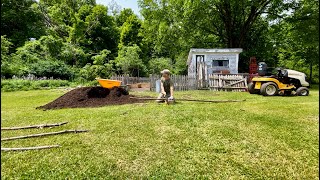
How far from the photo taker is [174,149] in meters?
3.24

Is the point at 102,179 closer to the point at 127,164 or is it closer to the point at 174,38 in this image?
the point at 127,164

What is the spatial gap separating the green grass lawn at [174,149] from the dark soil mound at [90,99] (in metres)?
1.92

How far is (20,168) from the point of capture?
267 centimetres

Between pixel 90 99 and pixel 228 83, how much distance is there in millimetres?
8495

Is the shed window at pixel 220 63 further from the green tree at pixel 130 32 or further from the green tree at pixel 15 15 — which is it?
the green tree at pixel 15 15

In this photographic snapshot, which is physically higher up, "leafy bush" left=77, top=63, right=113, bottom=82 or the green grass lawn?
"leafy bush" left=77, top=63, right=113, bottom=82

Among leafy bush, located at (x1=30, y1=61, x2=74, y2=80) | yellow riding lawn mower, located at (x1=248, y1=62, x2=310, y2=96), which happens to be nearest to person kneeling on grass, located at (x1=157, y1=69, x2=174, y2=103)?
yellow riding lawn mower, located at (x1=248, y1=62, x2=310, y2=96)

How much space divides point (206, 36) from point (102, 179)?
23.1m

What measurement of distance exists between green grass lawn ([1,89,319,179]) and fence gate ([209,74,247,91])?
771 centimetres

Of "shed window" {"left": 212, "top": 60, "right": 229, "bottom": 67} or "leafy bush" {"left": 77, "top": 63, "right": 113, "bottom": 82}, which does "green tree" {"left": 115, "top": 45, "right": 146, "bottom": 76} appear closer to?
"leafy bush" {"left": 77, "top": 63, "right": 113, "bottom": 82}

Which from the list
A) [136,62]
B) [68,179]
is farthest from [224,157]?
[136,62]

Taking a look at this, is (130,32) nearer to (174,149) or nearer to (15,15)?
(15,15)

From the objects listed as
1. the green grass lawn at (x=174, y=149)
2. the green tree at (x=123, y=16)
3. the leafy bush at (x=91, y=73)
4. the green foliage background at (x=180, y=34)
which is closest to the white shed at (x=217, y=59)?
the green foliage background at (x=180, y=34)

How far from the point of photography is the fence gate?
12602 millimetres
